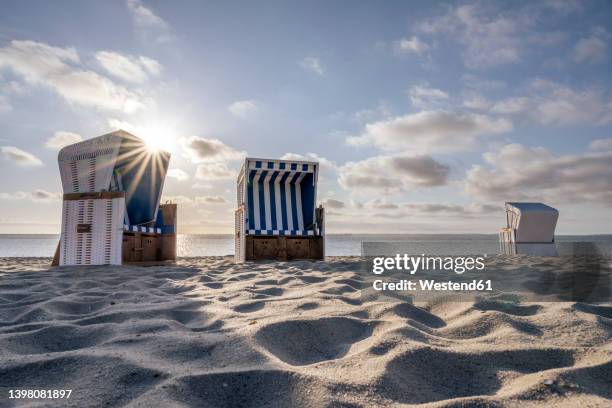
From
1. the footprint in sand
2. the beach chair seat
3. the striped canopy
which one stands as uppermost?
the striped canopy

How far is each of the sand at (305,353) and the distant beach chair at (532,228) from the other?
7.79m

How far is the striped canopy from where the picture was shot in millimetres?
7418

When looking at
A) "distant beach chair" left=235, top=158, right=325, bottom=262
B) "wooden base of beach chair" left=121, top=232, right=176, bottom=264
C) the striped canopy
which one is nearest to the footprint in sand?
"wooden base of beach chair" left=121, top=232, right=176, bottom=264

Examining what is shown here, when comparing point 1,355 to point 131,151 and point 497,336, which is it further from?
point 131,151

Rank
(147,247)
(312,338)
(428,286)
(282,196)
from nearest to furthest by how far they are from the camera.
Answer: (312,338)
(428,286)
(147,247)
(282,196)

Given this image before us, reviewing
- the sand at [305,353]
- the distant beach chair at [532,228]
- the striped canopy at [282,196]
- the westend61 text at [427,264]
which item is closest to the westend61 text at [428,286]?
the sand at [305,353]

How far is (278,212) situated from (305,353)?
6.30 meters

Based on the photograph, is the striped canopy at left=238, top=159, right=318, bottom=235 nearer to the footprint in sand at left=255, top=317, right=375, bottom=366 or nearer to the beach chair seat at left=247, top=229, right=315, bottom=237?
the beach chair seat at left=247, top=229, right=315, bottom=237

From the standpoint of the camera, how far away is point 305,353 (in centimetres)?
156

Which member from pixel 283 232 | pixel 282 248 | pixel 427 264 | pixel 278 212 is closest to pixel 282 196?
pixel 278 212

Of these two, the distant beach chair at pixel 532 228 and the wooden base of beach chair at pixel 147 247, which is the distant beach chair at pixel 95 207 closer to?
the wooden base of beach chair at pixel 147 247

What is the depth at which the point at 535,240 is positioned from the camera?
9.30m

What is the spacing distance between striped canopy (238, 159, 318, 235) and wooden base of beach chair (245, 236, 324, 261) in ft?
0.68

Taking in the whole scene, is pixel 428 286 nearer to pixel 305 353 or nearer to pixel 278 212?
pixel 305 353
